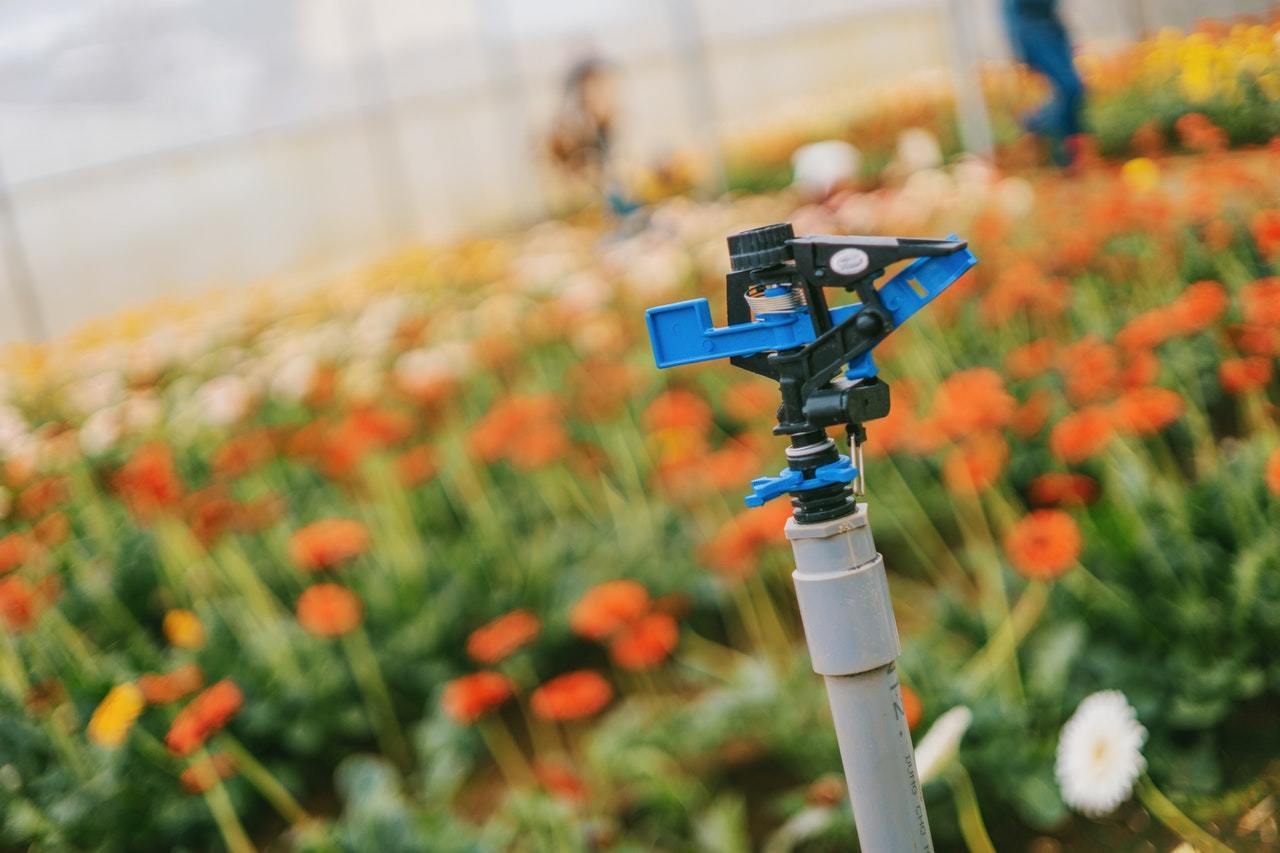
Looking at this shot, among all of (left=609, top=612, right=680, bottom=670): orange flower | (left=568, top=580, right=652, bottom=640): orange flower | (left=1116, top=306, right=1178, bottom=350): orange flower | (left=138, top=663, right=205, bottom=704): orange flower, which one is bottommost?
(left=609, top=612, right=680, bottom=670): orange flower

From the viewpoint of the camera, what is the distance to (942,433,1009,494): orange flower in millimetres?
2043

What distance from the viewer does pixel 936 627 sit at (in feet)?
7.14

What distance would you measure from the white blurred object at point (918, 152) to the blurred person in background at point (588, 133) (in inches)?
60.7

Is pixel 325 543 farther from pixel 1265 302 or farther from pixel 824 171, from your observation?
pixel 824 171

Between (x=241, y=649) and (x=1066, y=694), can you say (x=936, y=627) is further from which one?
(x=241, y=649)

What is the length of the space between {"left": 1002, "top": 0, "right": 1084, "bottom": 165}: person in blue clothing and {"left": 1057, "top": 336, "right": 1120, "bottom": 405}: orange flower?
1185 millimetres

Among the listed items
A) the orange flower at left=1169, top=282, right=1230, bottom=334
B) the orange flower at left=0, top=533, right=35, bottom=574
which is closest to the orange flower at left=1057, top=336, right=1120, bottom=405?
the orange flower at left=1169, top=282, right=1230, bottom=334

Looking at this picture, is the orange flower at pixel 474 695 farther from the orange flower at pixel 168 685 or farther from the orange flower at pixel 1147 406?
the orange flower at pixel 1147 406

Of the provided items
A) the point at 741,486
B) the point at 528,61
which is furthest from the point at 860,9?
the point at 741,486

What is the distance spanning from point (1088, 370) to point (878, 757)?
1.37 metres

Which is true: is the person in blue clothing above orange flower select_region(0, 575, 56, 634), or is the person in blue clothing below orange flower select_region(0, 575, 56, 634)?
above

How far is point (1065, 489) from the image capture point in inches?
78.8

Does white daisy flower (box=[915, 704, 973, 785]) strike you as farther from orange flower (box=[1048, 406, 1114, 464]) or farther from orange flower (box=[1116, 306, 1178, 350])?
orange flower (box=[1116, 306, 1178, 350])

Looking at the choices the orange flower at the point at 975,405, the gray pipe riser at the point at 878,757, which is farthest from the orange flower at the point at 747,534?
the gray pipe riser at the point at 878,757
